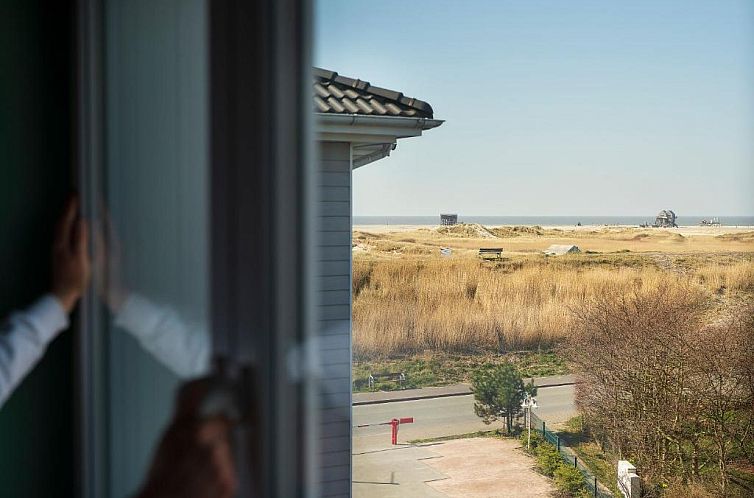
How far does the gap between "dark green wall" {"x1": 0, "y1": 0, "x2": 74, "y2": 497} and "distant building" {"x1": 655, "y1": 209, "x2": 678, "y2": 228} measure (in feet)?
4.22

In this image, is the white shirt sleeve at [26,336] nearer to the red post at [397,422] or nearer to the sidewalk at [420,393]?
the sidewalk at [420,393]

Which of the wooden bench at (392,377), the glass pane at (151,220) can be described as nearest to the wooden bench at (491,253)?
the wooden bench at (392,377)

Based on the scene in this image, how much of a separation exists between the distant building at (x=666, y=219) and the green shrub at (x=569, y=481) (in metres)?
0.81

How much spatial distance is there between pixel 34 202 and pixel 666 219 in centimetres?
134

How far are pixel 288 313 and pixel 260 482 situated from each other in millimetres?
106

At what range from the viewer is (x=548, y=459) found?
6.61 ft

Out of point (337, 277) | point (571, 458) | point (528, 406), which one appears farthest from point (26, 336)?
point (571, 458)

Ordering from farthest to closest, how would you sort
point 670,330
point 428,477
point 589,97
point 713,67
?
point 428,477 < point 589,97 < point 670,330 < point 713,67

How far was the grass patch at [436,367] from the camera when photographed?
164 cm

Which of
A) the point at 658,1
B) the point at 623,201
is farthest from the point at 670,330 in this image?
the point at 658,1

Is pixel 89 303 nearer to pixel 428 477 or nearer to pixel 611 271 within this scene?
pixel 611 271

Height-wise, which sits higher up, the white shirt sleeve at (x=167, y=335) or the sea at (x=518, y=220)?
the sea at (x=518, y=220)

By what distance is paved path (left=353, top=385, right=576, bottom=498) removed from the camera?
1.88 metres

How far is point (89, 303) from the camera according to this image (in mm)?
792
